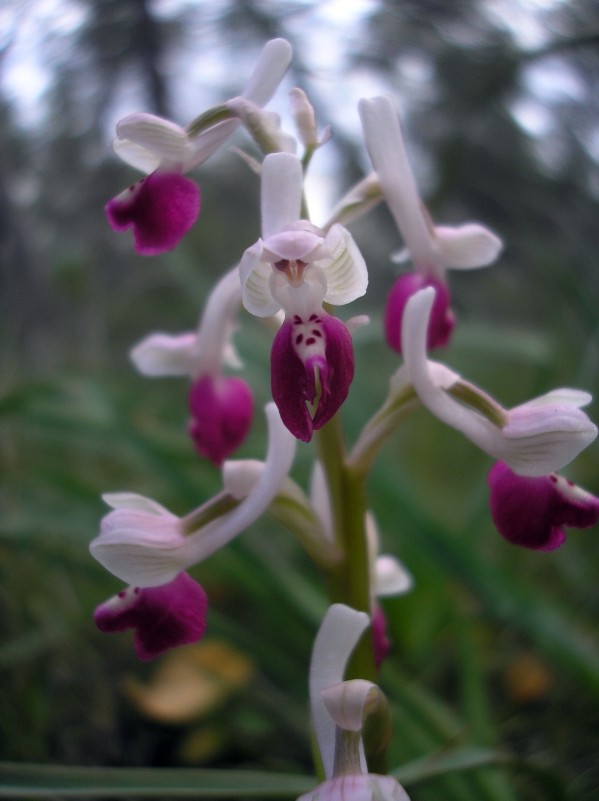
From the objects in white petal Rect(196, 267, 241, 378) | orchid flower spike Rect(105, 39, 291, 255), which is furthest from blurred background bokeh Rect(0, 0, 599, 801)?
orchid flower spike Rect(105, 39, 291, 255)

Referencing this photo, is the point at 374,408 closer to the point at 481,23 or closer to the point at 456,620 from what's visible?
the point at 456,620

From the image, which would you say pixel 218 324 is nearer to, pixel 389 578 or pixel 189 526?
pixel 189 526

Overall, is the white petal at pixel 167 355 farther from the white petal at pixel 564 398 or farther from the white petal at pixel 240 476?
the white petal at pixel 564 398

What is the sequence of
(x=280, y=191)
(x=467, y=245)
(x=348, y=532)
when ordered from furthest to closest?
1. (x=467, y=245)
2. (x=348, y=532)
3. (x=280, y=191)

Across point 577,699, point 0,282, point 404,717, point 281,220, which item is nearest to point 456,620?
point 404,717

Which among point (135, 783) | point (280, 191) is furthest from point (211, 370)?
point (135, 783)

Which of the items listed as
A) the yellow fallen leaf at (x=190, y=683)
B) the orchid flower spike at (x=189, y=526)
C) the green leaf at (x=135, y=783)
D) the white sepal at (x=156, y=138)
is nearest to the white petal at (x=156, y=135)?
the white sepal at (x=156, y=138)
